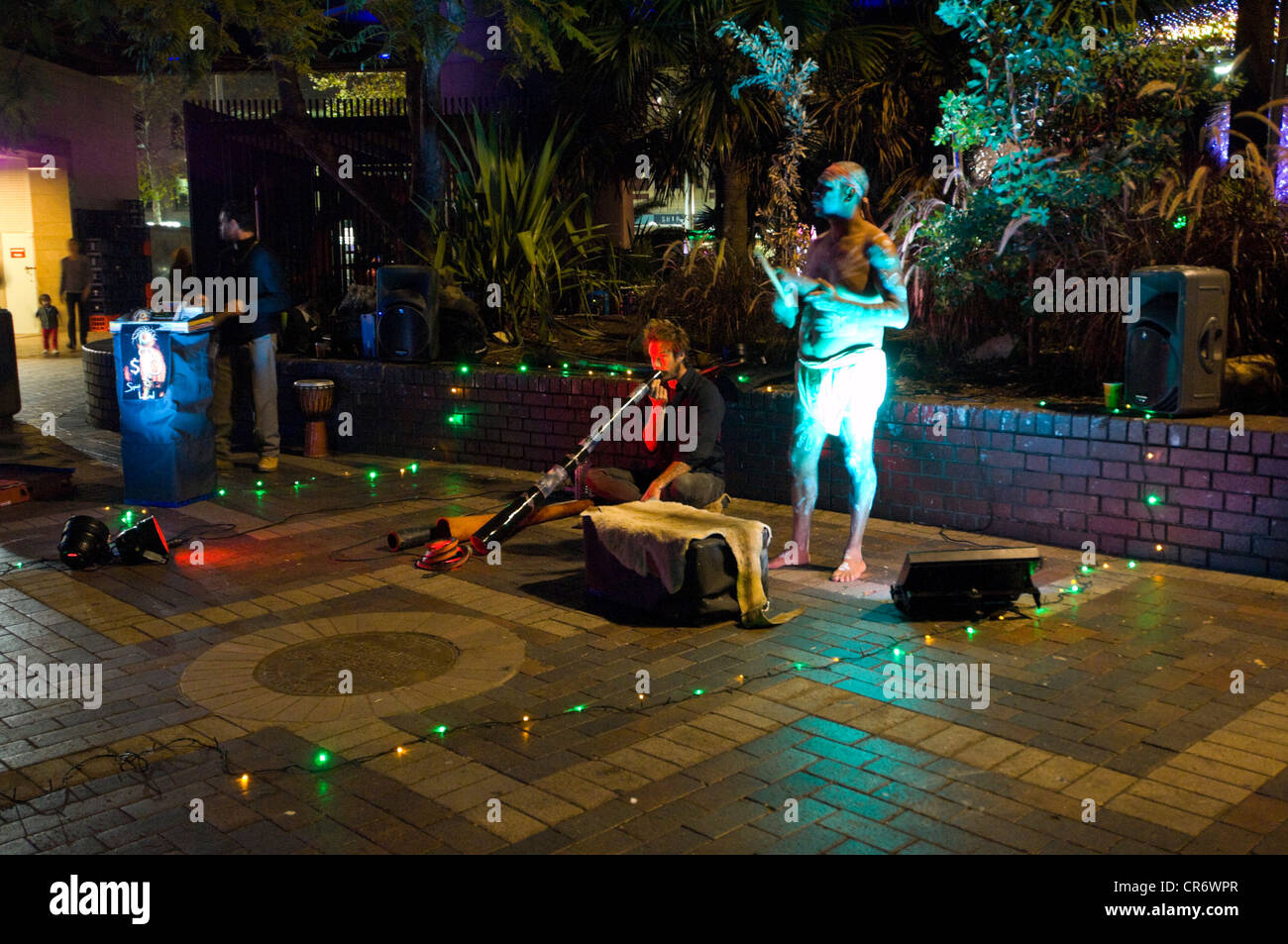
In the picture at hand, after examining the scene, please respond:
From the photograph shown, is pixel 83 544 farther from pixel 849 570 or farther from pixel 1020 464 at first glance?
pixel 1020 464

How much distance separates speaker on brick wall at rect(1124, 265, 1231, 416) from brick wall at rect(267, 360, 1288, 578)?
0.57 feet

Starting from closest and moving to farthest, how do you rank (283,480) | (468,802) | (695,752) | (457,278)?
(468,802), (695,752), (283,480), (457,278)

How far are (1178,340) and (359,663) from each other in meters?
5.02

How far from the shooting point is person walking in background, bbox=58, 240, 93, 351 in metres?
21.6

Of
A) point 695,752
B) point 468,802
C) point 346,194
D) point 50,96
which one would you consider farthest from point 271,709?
point 50,96

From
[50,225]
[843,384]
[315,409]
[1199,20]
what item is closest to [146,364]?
[315,409]

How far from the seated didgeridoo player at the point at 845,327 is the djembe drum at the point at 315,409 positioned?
554cm

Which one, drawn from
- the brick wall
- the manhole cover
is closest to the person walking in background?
the brick wall

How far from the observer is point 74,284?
2172 cm

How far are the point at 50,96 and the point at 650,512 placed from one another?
18.2 m

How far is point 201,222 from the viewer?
15211mm

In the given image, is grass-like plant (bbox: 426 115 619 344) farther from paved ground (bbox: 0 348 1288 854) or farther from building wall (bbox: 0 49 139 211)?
building wall (bbox: 0 49 139 211)

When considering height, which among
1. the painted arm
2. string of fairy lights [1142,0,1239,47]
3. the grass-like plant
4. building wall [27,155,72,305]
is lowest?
the painted arm
